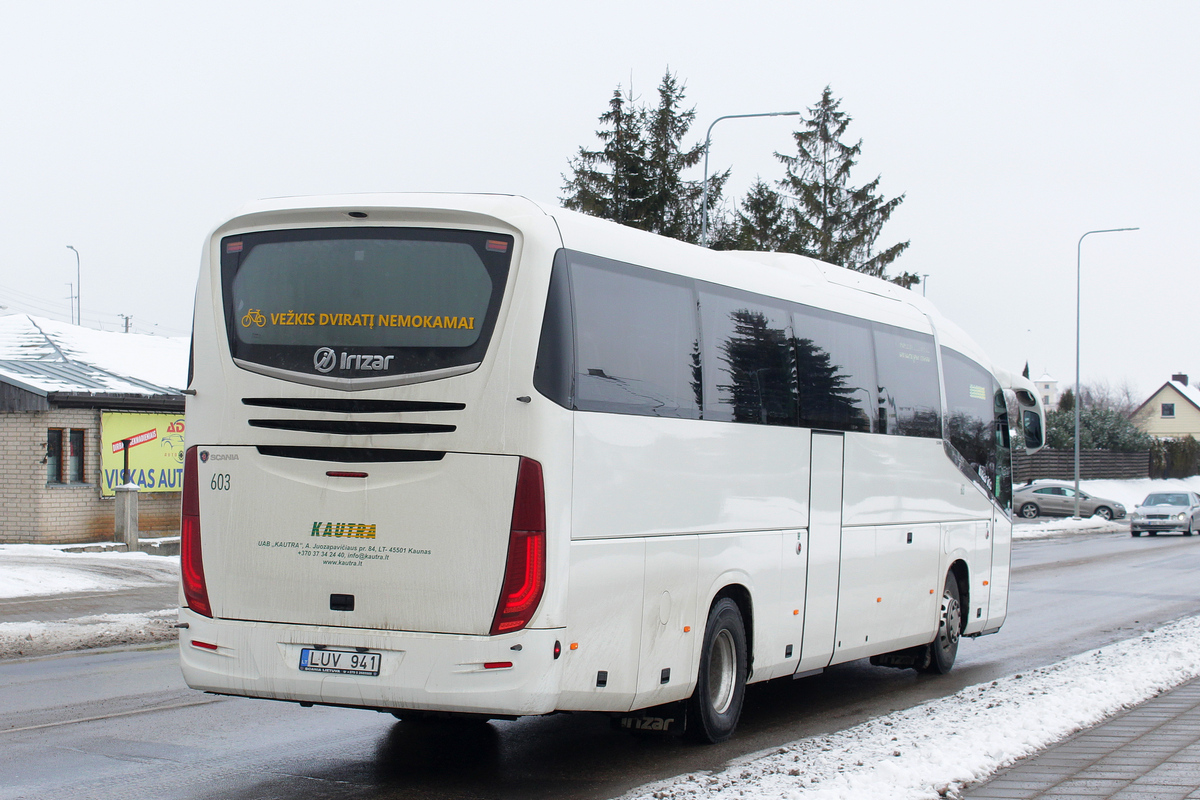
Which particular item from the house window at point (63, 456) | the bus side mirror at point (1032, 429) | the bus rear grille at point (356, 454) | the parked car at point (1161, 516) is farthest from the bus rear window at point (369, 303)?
the parked car at point (1161, 516)

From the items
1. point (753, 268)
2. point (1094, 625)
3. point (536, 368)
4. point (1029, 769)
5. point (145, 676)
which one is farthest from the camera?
point (1094, 625)

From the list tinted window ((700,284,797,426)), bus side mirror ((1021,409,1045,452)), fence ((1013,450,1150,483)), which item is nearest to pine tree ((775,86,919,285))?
fence ((1013,450,1150,483))

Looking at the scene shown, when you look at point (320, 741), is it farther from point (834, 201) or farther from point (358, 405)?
point (834, 201)

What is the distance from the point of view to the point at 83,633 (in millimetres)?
13734

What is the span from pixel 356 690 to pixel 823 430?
4408 millimetres

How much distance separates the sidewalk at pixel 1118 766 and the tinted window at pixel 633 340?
109 inches

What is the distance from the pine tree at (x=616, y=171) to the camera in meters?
37.1

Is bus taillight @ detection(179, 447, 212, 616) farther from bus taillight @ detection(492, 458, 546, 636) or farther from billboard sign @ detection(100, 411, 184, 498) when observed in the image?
billboard sign @ detection(100, 411, 184, 498)

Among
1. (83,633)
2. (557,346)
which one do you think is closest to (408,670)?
(557,346)

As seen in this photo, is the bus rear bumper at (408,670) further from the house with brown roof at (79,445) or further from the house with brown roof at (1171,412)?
the house with brown roof at (1171,412)

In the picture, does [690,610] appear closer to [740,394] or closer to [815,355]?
[740,394]

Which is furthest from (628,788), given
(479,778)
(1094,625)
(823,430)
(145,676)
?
(1094,625)

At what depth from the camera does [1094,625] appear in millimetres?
16453

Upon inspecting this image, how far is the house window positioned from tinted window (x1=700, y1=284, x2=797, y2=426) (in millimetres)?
20333
